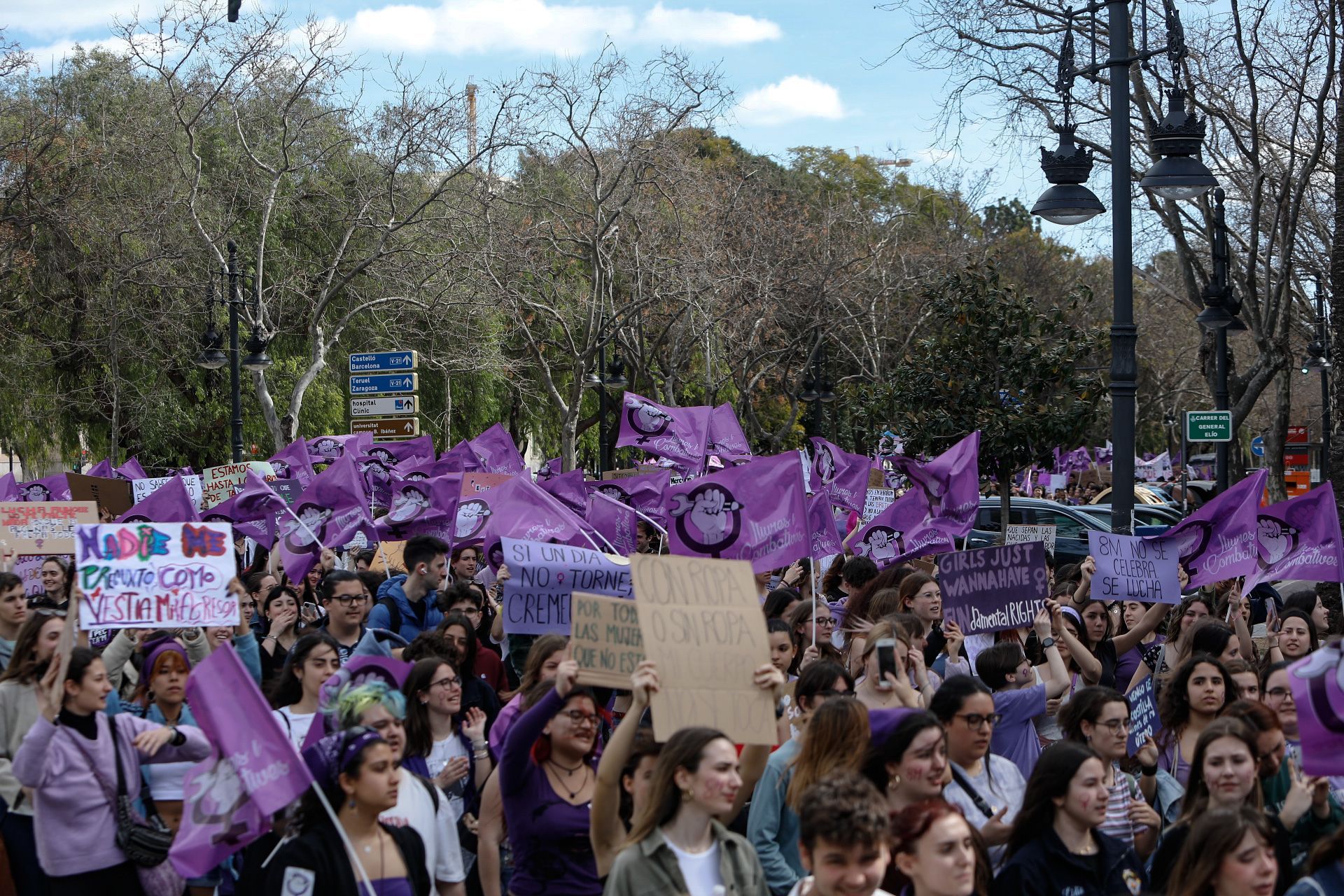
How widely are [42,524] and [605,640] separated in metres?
7.76

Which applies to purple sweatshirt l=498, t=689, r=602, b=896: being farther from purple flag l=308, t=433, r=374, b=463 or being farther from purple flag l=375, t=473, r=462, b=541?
purple flag l=308, t=433, r=374, b=463

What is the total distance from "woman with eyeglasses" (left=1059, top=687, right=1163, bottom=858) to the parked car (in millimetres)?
15330

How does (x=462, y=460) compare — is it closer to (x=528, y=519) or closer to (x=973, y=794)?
(x=528, y=519)

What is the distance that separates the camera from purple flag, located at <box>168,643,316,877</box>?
4.57m

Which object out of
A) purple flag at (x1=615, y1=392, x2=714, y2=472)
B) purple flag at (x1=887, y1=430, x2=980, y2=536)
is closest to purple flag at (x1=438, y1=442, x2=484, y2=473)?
purple flag at (x1=615, y1=392, x2=714, y2=472)

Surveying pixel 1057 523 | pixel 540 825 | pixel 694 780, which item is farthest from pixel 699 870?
pixel 1057 523

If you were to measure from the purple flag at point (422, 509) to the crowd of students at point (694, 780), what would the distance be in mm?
7599

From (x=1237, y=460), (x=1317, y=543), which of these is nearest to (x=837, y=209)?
(x=1237, y=460)

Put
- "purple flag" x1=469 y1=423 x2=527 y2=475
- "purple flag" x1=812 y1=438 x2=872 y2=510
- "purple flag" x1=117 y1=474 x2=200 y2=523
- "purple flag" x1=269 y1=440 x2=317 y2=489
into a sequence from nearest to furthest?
"purple flag" x1=117 y1=474 x2=200 y2=523 < "purple flag" x1=812 y1=438 x2=872 y2=510 < "purple flag" x1=269 y1=440 x2=317 y2=489 < "purple flag" x1=469 y1=423 x2=527 y2=475

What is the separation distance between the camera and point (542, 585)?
298 inches

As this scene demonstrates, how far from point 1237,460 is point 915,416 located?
57.6ft

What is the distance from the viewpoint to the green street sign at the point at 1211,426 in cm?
1689

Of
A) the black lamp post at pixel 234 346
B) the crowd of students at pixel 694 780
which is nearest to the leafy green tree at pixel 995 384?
Answer: the black lamp post at pixel 234 346

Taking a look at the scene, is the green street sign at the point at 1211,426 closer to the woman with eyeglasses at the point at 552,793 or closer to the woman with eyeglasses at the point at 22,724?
the woman with eyeglasses at the point at 552,793
